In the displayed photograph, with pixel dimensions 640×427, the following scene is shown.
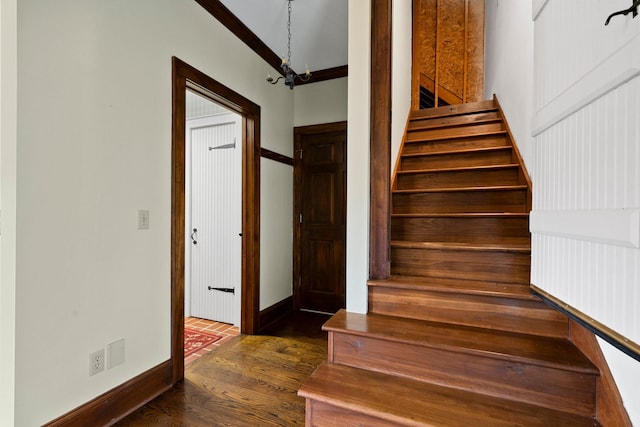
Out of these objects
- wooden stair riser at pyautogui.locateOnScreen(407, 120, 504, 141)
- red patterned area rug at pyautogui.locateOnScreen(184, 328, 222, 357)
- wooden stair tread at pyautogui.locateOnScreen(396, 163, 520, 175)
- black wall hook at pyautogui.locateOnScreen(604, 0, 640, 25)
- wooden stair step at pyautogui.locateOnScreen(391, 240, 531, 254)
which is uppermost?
wooden stair riser at pyautogui.locateOnScreen(407, 120, 504, 141)

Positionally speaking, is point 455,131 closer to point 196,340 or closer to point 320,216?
point 320,216

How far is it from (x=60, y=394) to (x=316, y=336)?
1.84 metres

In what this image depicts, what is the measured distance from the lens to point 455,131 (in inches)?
118

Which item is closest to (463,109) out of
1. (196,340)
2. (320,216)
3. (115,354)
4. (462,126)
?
(462,126)

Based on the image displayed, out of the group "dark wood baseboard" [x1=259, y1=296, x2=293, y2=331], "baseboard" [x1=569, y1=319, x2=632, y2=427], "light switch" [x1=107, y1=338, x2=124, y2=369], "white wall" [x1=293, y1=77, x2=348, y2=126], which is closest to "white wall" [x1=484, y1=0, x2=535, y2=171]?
"baseboard" [x1=569, y1=319, x2=632, y2=427]

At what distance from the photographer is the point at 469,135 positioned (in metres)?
2.82

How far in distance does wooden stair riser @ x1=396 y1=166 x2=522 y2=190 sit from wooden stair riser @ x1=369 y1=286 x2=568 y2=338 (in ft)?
3.71

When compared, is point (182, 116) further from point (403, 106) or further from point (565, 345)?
point (565, 345)

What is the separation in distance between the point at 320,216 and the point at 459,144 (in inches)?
63.3

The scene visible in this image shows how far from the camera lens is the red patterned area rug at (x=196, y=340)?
8.49 ft

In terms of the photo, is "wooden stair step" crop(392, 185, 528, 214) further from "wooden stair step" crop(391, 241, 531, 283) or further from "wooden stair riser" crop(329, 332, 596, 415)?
"wooden stair riser" crop(329, 332, 596, 415)

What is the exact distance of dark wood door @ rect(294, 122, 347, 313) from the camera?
134 inches

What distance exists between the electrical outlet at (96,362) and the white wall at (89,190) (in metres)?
0.03

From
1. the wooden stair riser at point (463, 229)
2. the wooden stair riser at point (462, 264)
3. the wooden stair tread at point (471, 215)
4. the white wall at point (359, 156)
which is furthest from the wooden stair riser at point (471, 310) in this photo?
the wooden stair tread at point (471, 215)
